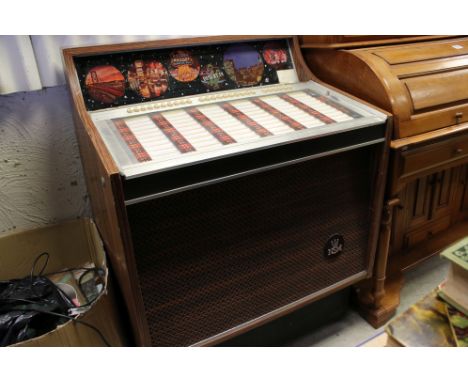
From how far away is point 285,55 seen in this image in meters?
1.48

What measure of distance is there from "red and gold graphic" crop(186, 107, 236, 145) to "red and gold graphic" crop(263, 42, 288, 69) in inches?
14.7

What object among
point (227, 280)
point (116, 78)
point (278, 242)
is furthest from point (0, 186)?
point (278, 242)

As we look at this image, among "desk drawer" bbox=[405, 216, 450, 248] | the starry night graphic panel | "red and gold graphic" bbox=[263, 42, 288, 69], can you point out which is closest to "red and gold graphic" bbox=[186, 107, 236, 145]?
the starry night graphic panel

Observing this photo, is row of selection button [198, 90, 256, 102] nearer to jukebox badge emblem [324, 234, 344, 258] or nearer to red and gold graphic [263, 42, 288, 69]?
red and gold graphic [263, 42, 288, 69]

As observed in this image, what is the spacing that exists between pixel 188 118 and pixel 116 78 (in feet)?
0.85

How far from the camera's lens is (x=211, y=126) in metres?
1.14

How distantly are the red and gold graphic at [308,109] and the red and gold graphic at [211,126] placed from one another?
309 mm

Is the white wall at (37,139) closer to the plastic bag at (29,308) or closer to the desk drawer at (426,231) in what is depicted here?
the plastic bag at (29,308)

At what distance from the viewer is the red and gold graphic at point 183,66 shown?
4.26ft

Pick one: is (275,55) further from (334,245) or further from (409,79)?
(334,245)

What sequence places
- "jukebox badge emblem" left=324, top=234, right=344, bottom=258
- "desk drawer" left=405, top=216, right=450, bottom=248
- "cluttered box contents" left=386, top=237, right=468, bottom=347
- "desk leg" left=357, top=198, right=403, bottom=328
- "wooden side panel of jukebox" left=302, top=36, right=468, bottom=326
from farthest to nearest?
"desk drawer" left=405, top=216, right=450, bottom=248 < "desk leg" left=357, top=198, right=403, bottom=328 < "jukebox badge emblem" left=324, top=234, right=344, bottom=258 < "wooden side panel of jukebox" left=302, top=36, right=468, bottom=326 < "cluttered box contents" left=386, top=237, right=468, bottom=347

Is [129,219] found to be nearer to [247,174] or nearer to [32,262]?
[247,174]

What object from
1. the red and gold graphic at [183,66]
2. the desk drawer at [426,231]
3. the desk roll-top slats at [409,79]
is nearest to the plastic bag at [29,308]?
the red and gold graphic at [183,66]

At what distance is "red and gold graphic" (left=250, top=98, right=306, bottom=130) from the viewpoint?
3.79 feet
